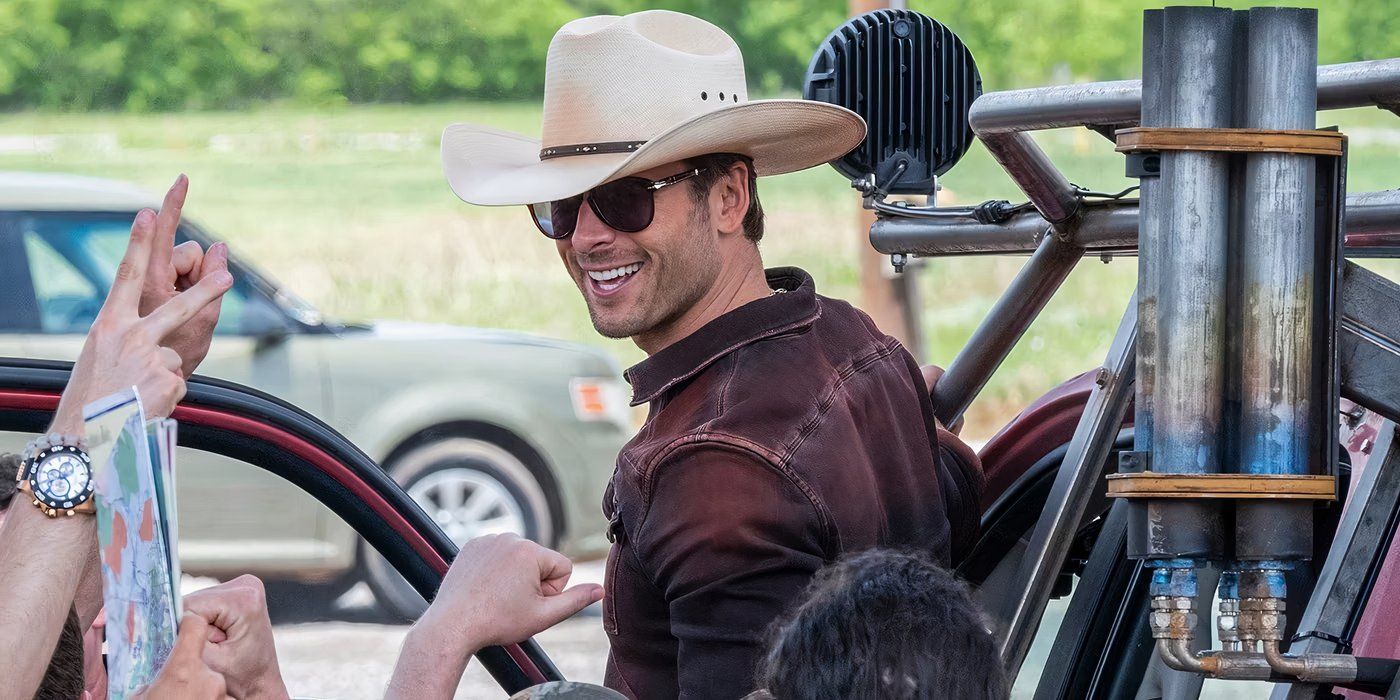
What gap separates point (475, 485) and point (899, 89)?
6.27 metres

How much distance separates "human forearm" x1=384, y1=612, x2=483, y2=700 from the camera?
200cm

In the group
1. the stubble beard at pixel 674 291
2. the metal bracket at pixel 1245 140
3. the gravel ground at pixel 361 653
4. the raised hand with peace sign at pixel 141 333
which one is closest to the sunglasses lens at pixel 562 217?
the stubble beard at pixel 674 291

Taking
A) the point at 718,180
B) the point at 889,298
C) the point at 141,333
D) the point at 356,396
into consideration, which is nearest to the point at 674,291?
the point at 718,180

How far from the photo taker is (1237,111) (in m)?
1.79

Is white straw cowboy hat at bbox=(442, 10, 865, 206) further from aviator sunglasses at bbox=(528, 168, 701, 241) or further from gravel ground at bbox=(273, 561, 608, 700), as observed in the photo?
gravel ground at bbox=(273, 561, 608, 700)

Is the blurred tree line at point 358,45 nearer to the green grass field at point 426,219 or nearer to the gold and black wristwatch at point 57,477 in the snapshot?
the green grass field at point 426,219

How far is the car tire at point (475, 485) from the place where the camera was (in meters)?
8.80

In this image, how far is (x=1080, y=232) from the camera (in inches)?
104

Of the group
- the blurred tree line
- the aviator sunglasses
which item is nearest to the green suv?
the aviator sunglasses

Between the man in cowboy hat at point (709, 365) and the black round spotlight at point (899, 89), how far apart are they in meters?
0.07

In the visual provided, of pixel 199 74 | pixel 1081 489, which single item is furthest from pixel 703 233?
pixel 199 74

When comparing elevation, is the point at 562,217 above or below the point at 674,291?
above

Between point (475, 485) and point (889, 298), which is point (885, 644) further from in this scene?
point (889, 298)

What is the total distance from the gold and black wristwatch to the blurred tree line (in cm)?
1273
